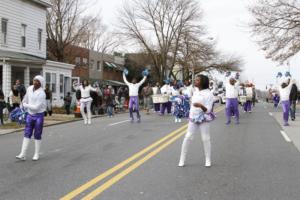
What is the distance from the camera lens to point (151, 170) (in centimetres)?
903

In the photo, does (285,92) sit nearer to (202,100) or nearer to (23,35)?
(202,100)

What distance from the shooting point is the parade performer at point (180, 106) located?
2098 centimetres

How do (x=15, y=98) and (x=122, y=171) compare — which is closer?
(x=122, y=171)

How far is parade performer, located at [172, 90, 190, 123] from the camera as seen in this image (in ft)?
68.8

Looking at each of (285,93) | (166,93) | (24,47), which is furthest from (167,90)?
(24,47)

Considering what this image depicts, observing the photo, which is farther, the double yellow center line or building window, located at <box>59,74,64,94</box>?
building window, located at <box>59,74,64,94</box>

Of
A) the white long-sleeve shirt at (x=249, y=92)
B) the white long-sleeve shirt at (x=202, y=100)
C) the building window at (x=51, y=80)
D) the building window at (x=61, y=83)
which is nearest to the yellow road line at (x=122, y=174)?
the white long-sleeve shirt at (x=202, y=100)

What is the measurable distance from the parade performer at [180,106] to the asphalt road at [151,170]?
642 cm

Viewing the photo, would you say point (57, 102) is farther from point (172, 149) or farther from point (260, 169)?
point (260, 169)

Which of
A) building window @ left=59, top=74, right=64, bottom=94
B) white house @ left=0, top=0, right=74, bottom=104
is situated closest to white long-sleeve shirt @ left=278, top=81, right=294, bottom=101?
white house @ left=0, top=0, right=74, bottom=104

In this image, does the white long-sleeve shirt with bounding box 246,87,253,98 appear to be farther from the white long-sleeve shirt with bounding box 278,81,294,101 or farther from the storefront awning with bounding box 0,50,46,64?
the storefront awning with bounding box 0,50,46,64

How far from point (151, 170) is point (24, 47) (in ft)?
82.4

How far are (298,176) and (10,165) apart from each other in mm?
5295

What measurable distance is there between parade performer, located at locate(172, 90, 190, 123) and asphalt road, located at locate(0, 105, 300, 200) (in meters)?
6.42
